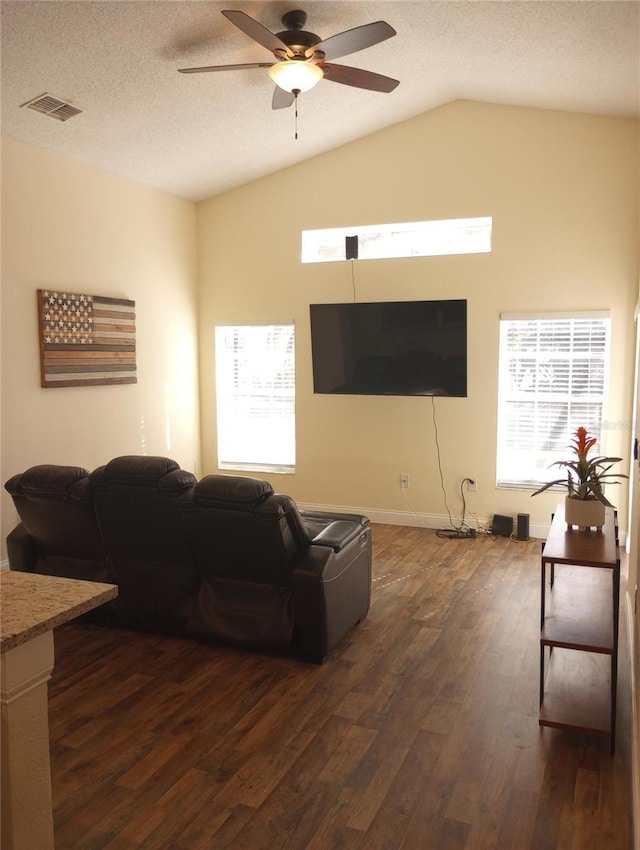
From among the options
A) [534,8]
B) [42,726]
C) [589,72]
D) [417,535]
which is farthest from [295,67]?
[417,535]

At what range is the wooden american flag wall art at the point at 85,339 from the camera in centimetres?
536

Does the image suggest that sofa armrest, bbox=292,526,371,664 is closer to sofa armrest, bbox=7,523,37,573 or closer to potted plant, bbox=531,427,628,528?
potted plant, bbox=531,427,628,528

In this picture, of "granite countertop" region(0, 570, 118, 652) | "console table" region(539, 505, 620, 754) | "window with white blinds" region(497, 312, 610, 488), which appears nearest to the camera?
"granite countertop" region(0, 570, 118, 652)

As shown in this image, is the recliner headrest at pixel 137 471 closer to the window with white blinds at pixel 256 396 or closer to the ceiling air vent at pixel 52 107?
the ceiling air vent at pixel 52 107

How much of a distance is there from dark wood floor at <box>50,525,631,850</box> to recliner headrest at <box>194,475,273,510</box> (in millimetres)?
896

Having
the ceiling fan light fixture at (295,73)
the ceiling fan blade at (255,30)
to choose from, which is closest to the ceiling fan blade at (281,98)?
the ceiling fan light fixture at (295,73)

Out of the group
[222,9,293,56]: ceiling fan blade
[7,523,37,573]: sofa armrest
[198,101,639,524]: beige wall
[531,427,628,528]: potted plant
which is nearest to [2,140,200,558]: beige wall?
[198,101,639,524]: beige wall

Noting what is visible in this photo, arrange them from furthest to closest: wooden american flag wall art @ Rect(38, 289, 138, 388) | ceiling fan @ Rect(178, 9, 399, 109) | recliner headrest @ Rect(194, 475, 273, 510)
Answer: wooden american flag wall art @ Rect(38, 289, 138, 388)
ceiling fan @ Rect(178, 9, 399, 109)
recliner headrest @ Rect(194, 475, 273, 510)

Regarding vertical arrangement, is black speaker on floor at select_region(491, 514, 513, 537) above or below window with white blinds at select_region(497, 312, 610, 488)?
below

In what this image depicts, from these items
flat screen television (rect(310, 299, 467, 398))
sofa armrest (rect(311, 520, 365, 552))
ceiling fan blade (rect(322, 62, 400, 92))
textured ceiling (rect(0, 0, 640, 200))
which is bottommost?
sofa armrest (rect(311, 520, 365, 552))

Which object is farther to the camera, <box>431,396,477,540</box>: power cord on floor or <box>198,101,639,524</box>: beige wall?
<box>431,396,477,540</box>: power cord on floor

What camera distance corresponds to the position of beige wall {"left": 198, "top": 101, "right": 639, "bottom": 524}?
576 cm

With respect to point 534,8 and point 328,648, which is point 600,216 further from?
point 328,648

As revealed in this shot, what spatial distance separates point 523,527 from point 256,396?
2.98 meters
